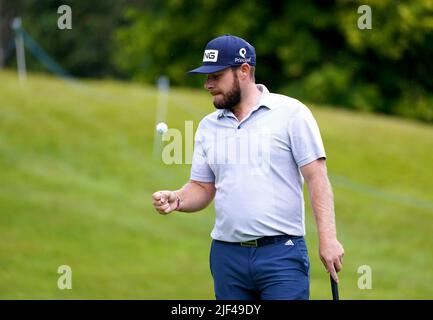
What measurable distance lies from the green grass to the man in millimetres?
5952

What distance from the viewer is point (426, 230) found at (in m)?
17.2

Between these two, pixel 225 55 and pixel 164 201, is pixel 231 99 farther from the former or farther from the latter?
pixel 164 201

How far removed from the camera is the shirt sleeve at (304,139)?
586 cm

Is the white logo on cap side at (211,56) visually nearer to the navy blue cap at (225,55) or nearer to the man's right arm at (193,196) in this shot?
the navy blue cap at (225,55)

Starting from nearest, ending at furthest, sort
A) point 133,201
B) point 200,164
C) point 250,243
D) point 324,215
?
point 324,215 < point 250,243 < point 200,164 < point 133,201

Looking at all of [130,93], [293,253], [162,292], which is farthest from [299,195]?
[130,93]

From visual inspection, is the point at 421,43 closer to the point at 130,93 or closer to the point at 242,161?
the point at 130,93

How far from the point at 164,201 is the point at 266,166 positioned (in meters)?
0.66

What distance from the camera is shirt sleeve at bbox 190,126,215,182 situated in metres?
6.23

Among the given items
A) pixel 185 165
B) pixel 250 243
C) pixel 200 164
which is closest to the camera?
pixel 250 243

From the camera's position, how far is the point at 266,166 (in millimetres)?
5926

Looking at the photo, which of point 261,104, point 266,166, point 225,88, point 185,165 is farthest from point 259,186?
point 185,165

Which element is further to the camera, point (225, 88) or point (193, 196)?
point (193, 196)

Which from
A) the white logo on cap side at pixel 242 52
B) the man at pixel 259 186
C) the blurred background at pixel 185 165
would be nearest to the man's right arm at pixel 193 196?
the man at pixel 259 186
